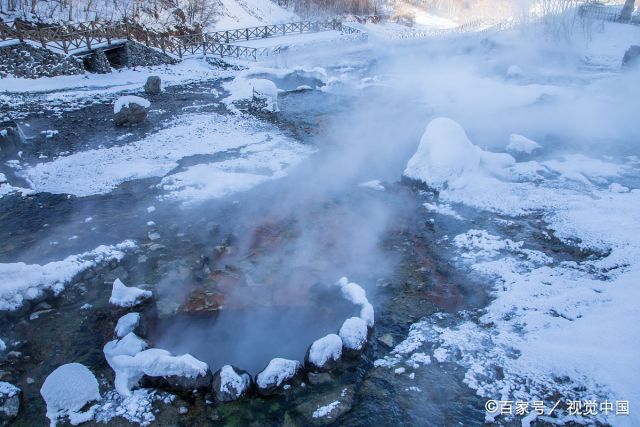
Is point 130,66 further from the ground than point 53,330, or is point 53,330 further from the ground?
point 130,66

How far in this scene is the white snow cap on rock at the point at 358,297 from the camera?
4.11 metres

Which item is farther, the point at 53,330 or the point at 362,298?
the point at 362,298

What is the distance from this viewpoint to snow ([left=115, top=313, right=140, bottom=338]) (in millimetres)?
3857

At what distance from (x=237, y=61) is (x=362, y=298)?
Result: 724 inches

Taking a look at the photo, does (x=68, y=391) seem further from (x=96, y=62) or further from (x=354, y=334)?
(x=96, y=62)

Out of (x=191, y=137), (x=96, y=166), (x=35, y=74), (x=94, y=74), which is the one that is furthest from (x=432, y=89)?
(x=35, y=74)

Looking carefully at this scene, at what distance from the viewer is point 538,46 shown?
2500 cm

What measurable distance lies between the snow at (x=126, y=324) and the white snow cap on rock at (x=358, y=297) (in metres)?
2.24

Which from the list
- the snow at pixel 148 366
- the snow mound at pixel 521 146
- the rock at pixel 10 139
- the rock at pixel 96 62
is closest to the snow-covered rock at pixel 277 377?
the snow at pixel 148 366

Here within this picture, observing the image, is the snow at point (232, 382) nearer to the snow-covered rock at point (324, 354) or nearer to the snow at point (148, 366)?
the snow at point (148, 366)

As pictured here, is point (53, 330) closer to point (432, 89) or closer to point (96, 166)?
point (96, 166)

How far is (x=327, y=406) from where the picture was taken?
3316 millimetres

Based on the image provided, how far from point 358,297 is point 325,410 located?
1.40 meters

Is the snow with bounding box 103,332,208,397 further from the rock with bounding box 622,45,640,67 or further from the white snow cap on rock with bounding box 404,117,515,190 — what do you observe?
the rock with bounding box 622,45,640,67
